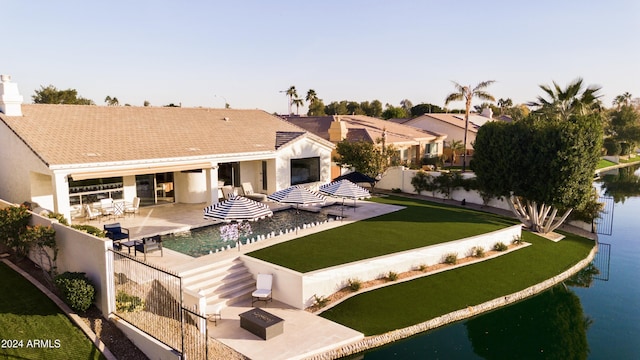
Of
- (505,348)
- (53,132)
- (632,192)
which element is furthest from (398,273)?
(632,192)

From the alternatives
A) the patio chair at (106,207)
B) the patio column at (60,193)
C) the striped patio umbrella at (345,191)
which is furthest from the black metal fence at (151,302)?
the striped patio umbrella at (345,191)

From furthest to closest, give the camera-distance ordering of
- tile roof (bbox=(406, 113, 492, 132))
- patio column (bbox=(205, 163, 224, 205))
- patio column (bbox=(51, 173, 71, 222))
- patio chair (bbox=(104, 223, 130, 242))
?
tile roof (bbox=(406, 113, 492, 132)), patio column (bbox=(205, 163, 224, 205)), patio column (bbox=(51, 173, 71, 222)), patio chair (bbox=(104, 223, 130, 242))

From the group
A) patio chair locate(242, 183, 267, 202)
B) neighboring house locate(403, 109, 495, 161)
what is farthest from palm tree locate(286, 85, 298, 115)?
patio chair locate(242, 183, 267, 202)

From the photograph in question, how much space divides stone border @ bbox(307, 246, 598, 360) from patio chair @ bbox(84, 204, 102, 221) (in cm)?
1684

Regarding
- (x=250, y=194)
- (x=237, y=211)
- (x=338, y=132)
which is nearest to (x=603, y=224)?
Result: (x=338, y=132)

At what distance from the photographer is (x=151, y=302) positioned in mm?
15539

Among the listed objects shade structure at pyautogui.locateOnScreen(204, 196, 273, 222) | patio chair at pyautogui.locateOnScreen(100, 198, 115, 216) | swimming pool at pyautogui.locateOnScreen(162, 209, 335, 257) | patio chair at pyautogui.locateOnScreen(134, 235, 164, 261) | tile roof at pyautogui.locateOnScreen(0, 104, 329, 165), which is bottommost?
swimming pool at pyautogui.locateOnScreen(162, 209, 335, 257)

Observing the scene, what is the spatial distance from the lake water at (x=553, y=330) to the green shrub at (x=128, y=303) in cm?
727

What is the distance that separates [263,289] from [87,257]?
243 inches

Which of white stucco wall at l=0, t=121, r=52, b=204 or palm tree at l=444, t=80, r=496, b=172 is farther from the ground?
palm tree at l=444, t=80, r=496, b=172

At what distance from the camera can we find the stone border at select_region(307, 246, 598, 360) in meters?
14.1

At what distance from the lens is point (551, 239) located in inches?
1061

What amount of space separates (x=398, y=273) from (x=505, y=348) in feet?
18.4

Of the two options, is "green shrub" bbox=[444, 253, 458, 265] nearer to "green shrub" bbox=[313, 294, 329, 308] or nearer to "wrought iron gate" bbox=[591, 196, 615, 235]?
"green shrub" bbox=[313, 294, 329, 308]
